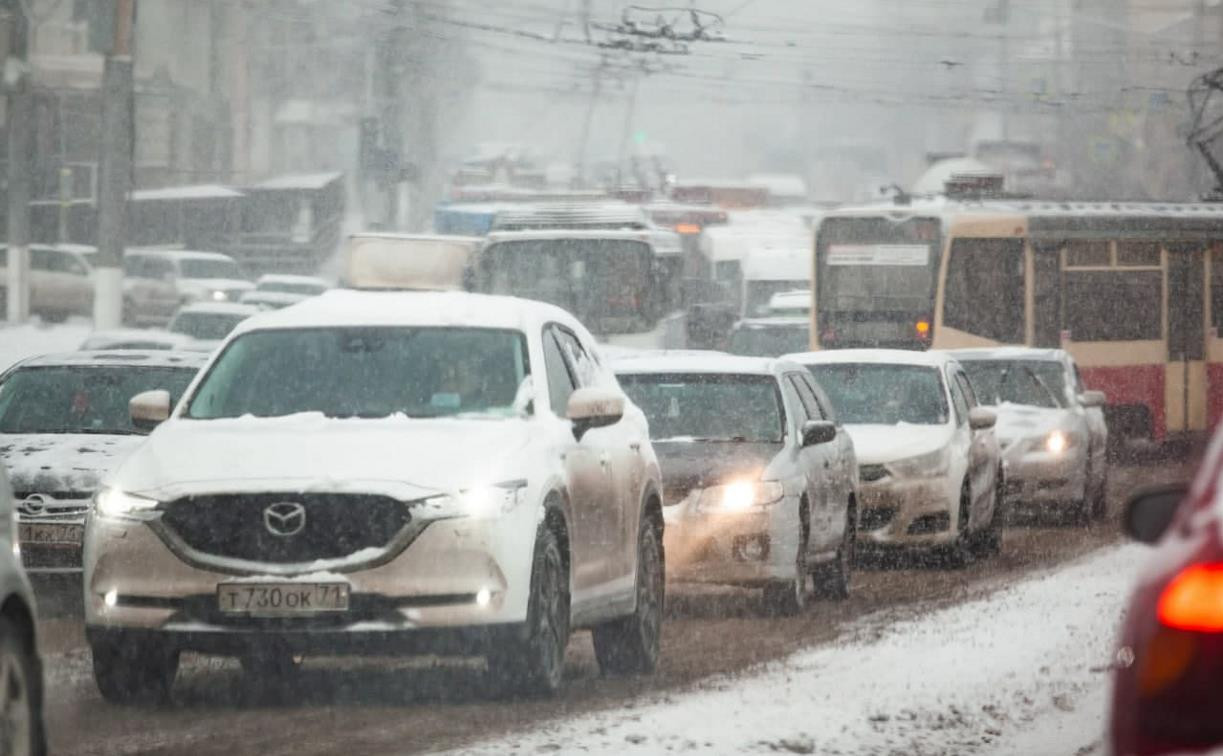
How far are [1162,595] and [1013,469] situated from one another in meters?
19.5

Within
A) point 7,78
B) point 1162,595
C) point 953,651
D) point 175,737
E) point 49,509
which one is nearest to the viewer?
point 1162,595

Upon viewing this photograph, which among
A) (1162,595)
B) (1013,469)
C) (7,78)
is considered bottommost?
(1013,469)

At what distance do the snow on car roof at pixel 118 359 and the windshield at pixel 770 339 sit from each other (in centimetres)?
2128

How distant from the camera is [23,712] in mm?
6906

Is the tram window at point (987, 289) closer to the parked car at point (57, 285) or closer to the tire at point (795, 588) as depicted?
the tire at point (795, 588)

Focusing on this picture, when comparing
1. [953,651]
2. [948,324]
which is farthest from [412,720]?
[948,324]

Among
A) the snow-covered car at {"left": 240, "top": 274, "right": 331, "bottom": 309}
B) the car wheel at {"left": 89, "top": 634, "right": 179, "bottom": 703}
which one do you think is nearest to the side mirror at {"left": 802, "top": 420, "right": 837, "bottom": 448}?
the car wheel at {"left": 89, "top": 634, "right": 179, "bottom": 703}

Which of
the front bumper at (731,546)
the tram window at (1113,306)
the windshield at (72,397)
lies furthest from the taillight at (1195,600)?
the tram window at (1113,306)

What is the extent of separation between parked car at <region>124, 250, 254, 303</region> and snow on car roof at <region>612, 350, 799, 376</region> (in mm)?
42199

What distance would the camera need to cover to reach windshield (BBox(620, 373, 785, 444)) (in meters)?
15.8

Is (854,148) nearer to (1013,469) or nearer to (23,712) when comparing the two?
(1013,469)

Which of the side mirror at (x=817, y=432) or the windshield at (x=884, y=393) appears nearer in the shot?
the side mirror at (x=817, y=432)

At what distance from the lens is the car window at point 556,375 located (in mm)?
11461

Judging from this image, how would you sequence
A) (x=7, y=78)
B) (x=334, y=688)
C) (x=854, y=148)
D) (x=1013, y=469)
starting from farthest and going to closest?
(x=854, y=148), (x=7, y=78), (x=1013, y=469), (x=334, y=688)
